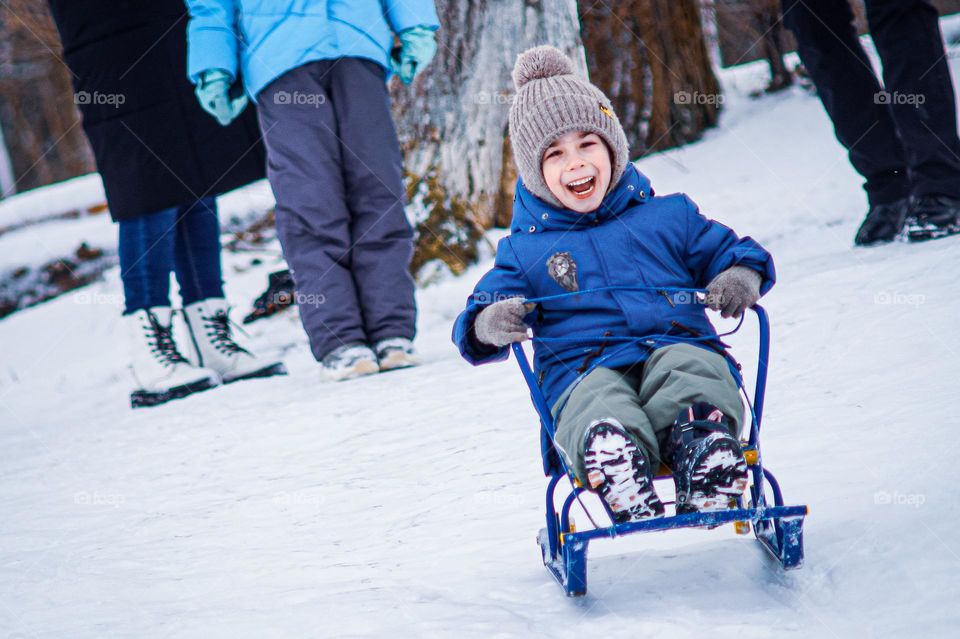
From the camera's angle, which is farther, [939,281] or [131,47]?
[131,47]

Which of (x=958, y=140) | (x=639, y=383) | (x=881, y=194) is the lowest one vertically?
(x=881, y=194)

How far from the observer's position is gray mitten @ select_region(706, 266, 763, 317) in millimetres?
1671

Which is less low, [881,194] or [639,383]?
[639,383]

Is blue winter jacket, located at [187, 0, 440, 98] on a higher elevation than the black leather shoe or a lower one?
higher

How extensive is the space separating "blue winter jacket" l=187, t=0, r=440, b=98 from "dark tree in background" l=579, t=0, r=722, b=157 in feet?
10.4

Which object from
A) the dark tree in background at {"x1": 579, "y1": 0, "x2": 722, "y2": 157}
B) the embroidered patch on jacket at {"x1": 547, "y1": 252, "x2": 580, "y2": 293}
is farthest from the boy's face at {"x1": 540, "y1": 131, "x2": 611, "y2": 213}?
the dark tree in background at {"x1": 579, "y1": 0, "x2": 722, "y2": 157}

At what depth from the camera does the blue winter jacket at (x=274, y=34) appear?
11.8 feet

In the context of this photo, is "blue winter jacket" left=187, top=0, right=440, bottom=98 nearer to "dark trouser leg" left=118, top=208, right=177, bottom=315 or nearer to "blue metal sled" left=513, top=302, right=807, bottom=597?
"dark trouser leg" left=118, top=208, right=177, bottom=315

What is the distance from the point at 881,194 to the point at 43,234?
6781 millimetres

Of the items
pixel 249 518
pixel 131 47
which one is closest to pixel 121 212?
pixel 131 47

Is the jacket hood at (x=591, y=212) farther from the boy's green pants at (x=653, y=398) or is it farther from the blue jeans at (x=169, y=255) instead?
the blue jeans at (x=169, y=255)

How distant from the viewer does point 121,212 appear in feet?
13.0

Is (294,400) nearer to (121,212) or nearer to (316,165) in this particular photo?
(316,165)

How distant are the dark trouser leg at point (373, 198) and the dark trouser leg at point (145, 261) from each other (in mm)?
793
